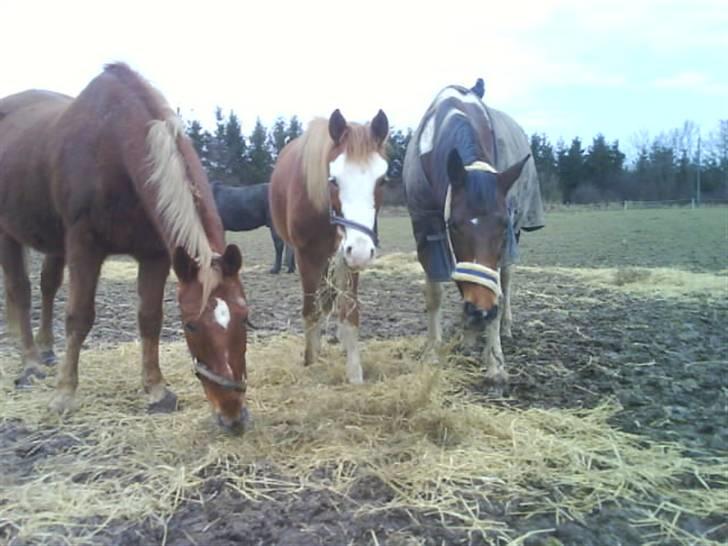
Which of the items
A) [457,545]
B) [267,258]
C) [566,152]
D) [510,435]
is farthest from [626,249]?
[566,152]

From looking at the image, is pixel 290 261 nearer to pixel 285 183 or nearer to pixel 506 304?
pixel 285 183

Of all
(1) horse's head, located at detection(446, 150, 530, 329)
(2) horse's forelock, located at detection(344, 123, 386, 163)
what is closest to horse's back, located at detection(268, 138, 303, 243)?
(2) horse's forelock, located at detection(344, 123, 386, 163)

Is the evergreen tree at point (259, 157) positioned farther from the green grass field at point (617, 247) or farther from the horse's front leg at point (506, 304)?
the horse's front leg at point (506, 304)

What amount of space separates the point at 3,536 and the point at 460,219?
2.73 metres

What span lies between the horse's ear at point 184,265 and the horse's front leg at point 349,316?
1.35 metres

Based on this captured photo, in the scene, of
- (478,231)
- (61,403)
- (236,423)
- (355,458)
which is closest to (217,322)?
(236,423)

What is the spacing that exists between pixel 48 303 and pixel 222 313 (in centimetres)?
274

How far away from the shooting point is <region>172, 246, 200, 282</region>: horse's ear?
9.59 feet

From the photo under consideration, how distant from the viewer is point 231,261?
296 centimetres

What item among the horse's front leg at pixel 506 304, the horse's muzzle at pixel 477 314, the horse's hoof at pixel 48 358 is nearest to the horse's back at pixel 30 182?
the horse's hoof at pixel 48 358

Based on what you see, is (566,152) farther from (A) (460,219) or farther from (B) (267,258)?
(A) (460,219)

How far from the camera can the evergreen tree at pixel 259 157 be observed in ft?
131

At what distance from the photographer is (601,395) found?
12.4ft

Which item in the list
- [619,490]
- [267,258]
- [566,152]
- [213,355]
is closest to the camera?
[619,490]
